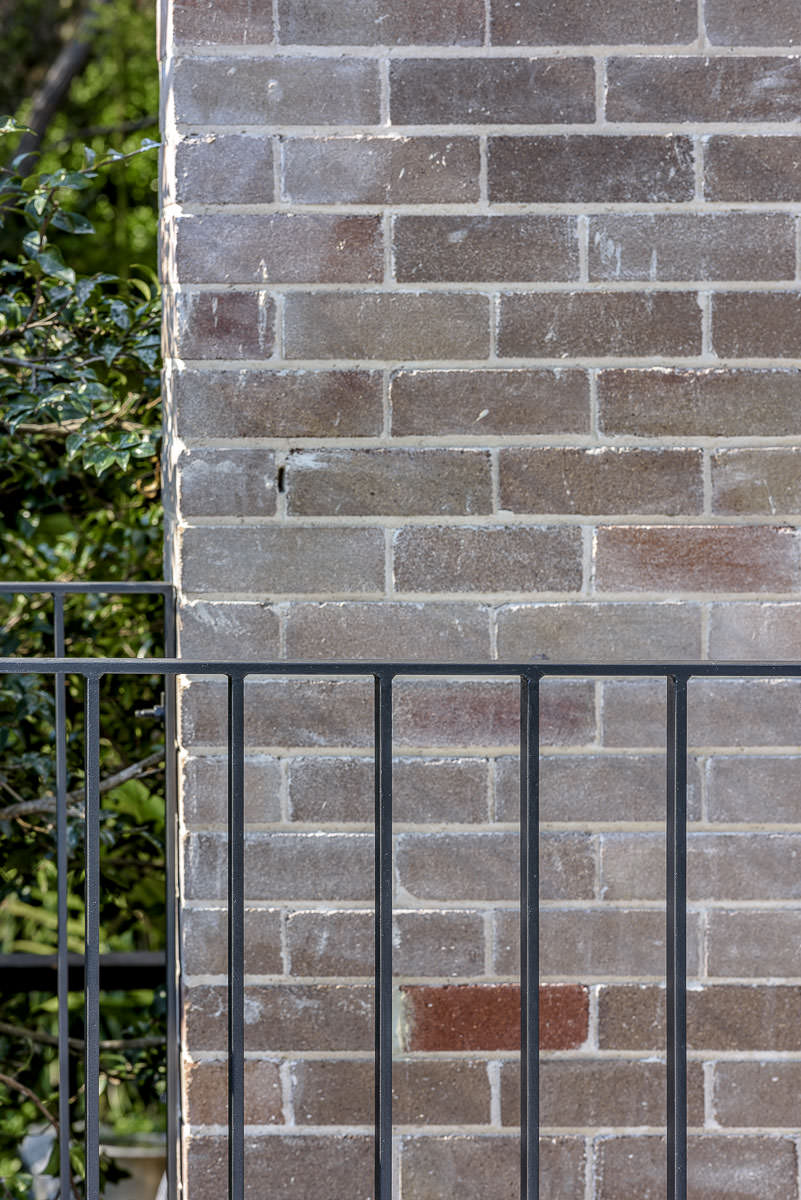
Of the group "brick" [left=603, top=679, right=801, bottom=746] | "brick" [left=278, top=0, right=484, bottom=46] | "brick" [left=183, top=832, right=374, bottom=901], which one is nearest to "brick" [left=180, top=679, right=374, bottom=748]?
"brick" [left=183, top=832, right=374, bottom=901]

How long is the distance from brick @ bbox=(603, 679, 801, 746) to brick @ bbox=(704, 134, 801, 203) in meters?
0.70

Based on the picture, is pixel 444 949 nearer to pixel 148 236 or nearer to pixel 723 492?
pixel 723 492

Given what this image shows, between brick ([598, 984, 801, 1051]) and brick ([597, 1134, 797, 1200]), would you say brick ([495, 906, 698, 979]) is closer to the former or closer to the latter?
brick ([598, 984, 801, 1051])

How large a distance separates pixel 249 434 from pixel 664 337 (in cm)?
62

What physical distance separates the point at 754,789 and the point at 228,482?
34.8 inches

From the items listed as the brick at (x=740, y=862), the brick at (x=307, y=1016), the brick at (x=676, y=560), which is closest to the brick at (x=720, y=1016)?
the brick at (x=740, y=862)

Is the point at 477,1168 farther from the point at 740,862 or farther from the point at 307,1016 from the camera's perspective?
the point at 740,862

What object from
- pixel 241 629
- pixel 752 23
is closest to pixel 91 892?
pixel 241 629

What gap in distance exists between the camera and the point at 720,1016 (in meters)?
1.74

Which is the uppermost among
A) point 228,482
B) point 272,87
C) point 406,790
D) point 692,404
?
point 272,87

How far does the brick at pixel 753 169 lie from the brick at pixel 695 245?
30mm

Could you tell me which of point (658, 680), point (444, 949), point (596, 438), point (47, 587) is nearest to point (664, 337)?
point (596, 438)

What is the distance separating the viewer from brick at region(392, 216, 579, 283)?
1.72m

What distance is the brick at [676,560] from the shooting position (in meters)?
1.73
